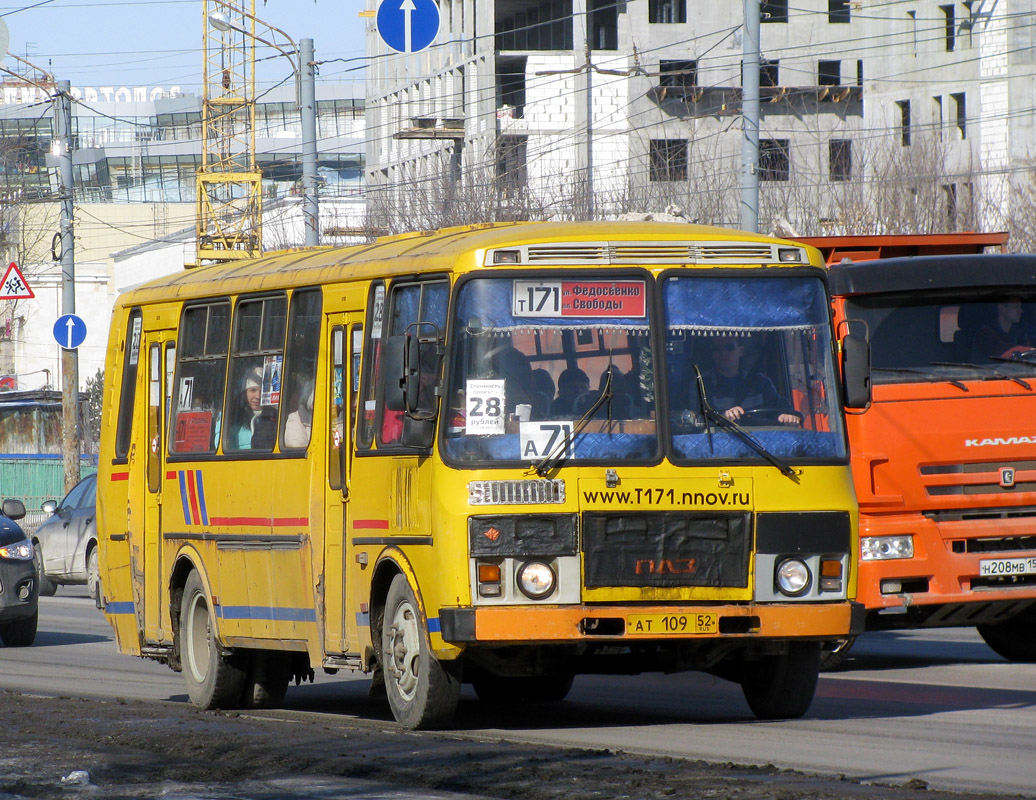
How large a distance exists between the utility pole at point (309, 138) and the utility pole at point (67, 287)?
325 inches

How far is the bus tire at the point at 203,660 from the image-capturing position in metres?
12.4

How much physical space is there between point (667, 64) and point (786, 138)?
7.83m

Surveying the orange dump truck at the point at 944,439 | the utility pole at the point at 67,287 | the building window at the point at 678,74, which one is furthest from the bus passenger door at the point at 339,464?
the building window at the point at 678,74

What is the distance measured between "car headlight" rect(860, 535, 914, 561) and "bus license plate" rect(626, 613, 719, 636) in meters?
3.33

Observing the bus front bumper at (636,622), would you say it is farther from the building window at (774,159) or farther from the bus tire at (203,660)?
the building window at (774,159)

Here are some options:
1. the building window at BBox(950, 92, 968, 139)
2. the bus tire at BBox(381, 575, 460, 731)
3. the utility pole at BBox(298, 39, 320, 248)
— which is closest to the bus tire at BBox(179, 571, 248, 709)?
the bus tire at BBox(381, 575, 460, 731)

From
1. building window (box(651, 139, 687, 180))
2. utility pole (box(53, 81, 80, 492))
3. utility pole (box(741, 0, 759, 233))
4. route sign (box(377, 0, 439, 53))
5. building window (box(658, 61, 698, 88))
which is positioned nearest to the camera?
utility pole (box(741, 0, 759, 233))

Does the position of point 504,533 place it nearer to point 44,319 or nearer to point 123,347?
point 123,347

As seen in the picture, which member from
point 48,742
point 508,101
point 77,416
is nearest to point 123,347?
point 48,742

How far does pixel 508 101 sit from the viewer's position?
80375 mm

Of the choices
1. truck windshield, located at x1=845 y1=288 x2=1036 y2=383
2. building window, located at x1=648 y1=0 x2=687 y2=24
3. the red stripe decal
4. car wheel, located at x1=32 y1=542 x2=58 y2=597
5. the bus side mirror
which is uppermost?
building window, located at x1=648 y1=0 x2=687 y2=24

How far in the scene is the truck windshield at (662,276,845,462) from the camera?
993 centimetres

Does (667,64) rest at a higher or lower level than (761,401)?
higher

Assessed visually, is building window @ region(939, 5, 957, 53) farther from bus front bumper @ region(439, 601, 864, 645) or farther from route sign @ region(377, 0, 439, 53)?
bus front bumper @ region(439, 601, 864, 645)
